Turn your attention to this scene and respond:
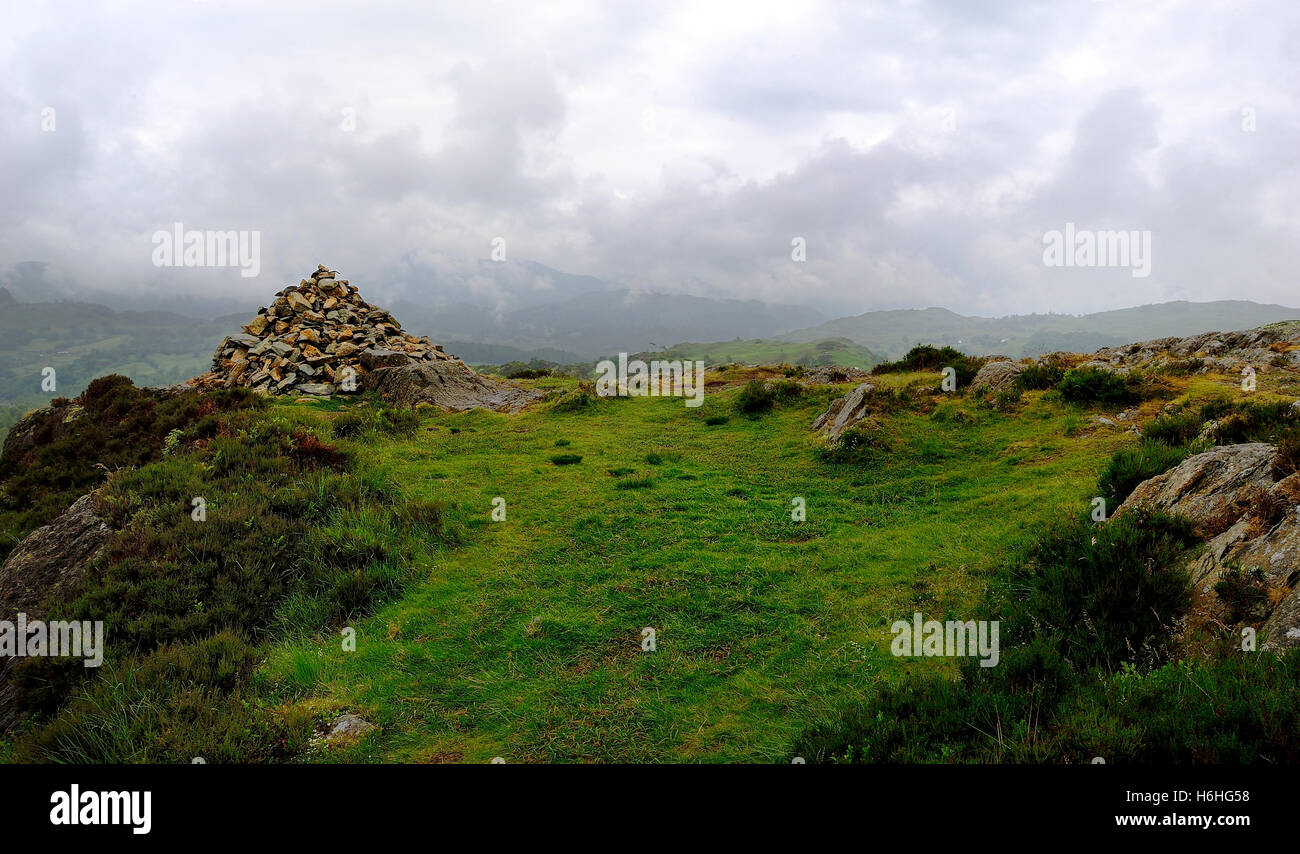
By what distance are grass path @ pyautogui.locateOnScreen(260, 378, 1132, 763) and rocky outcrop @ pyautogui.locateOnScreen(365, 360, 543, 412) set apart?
418 inches

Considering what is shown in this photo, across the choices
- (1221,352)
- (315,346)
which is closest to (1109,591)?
(1221,352)

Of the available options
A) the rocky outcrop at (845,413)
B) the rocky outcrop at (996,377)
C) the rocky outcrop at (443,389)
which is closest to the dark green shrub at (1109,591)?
the rocky outcrop at (845,413)

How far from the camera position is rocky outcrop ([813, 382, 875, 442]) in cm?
1672

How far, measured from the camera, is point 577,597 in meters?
8.81

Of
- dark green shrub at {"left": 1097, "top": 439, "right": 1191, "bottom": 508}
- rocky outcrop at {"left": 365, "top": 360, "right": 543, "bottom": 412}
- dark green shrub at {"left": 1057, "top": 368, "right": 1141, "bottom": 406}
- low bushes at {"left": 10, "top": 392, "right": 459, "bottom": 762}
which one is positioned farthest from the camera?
rocky outcrop at {"left": 365, "top": 360, "right": 543, "bottom": 412}

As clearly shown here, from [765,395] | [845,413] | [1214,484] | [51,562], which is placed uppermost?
[765,395]

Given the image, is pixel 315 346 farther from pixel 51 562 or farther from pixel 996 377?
pixel 996 377

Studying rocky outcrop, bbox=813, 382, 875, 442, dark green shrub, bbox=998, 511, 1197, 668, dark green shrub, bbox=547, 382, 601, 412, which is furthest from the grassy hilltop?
dark green shrub, bbox=547, 382, 601, 412

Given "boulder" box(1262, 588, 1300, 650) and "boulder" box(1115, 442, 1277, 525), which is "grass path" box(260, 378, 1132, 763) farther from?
"boulder" box(1262, 588, 1300, 650)

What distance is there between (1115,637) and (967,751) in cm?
286

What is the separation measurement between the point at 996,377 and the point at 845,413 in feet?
23.7
